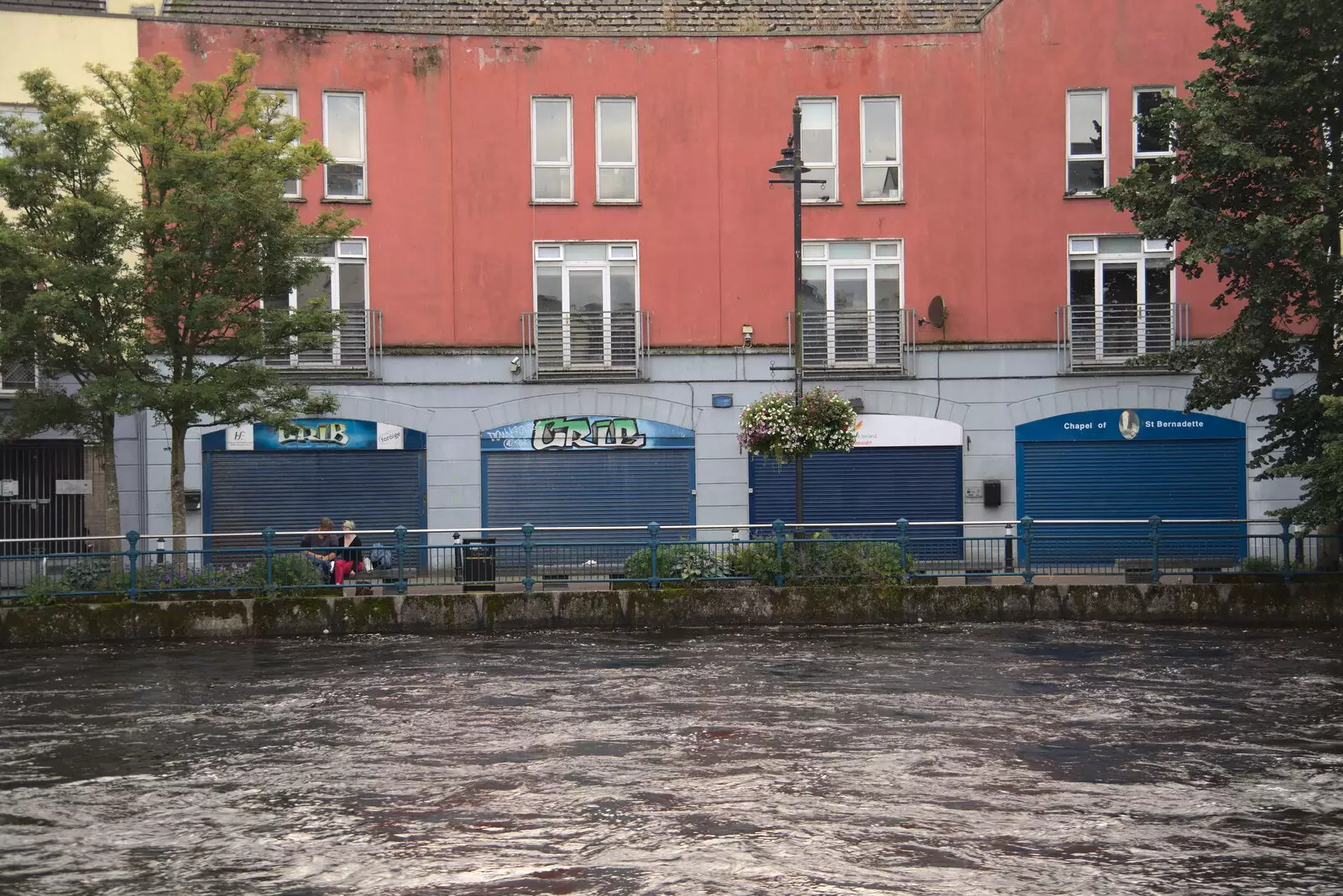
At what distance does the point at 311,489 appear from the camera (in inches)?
1105

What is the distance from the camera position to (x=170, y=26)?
27.5 metres

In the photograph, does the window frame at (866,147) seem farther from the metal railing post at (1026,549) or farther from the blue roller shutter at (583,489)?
the metal railing post at (1026,549)

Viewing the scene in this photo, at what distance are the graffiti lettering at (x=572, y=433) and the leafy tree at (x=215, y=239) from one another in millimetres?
6232

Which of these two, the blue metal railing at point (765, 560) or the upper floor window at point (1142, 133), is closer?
the blue metal railing at point (765, 560)

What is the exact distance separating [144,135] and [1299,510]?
1716 cm

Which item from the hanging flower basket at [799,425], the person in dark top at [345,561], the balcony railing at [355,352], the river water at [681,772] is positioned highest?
the balcony railing at [355,352]

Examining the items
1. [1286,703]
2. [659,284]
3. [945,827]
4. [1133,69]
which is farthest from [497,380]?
[945,827]

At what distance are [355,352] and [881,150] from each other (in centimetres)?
1093

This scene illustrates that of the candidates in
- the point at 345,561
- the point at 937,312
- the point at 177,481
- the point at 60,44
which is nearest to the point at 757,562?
the point at 345,561

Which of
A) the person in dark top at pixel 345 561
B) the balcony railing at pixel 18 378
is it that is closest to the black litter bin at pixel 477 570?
the person in dark top at pixel 345 561

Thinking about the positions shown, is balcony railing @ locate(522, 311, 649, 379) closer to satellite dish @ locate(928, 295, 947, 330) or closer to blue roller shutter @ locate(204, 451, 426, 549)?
blue roller shutter @ locate(204, 451, 426, 549)

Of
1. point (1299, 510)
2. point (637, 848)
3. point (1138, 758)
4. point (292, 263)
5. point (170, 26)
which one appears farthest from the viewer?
point (170, 26)

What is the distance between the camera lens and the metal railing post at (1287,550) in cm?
2062

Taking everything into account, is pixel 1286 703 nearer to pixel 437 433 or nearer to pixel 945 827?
pixel 945 827
